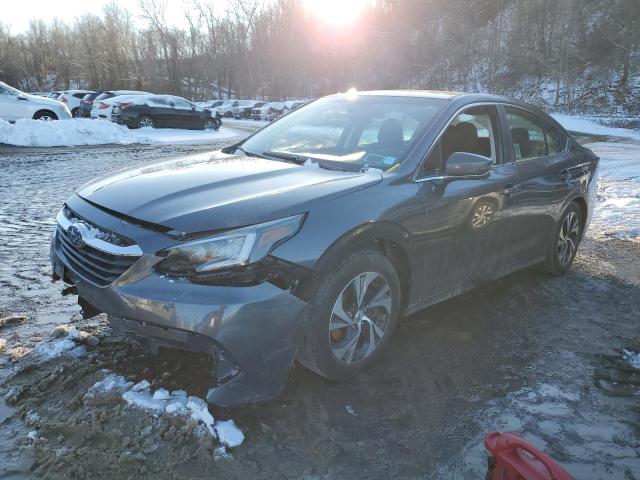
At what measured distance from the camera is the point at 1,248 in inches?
212

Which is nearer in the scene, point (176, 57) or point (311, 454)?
point (311, 454)

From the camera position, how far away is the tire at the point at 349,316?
277cm

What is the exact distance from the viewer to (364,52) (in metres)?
51.8

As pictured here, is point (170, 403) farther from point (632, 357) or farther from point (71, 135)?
point (71, 135)

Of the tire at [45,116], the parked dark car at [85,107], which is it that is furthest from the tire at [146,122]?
the tire at [45,116]

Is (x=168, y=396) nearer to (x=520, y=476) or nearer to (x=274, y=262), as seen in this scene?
(x=274, y=262)

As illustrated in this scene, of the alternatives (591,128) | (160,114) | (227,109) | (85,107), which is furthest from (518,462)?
(227,109)

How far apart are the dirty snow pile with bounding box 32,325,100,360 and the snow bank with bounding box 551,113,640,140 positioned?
2232 centimetres

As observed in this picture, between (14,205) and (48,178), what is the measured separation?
98.5 inches

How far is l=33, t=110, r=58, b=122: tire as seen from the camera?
16.8m

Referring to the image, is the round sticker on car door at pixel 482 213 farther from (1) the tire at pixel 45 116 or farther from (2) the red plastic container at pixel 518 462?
(1) the tire at pixel 45 116

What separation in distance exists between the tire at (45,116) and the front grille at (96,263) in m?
15.9

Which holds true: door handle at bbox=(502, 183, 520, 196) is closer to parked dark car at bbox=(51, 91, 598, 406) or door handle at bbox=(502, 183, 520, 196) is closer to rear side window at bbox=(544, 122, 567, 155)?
parked dark car at bbox=(51, 91, 598, 406)

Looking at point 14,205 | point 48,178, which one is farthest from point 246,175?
point 48,178
